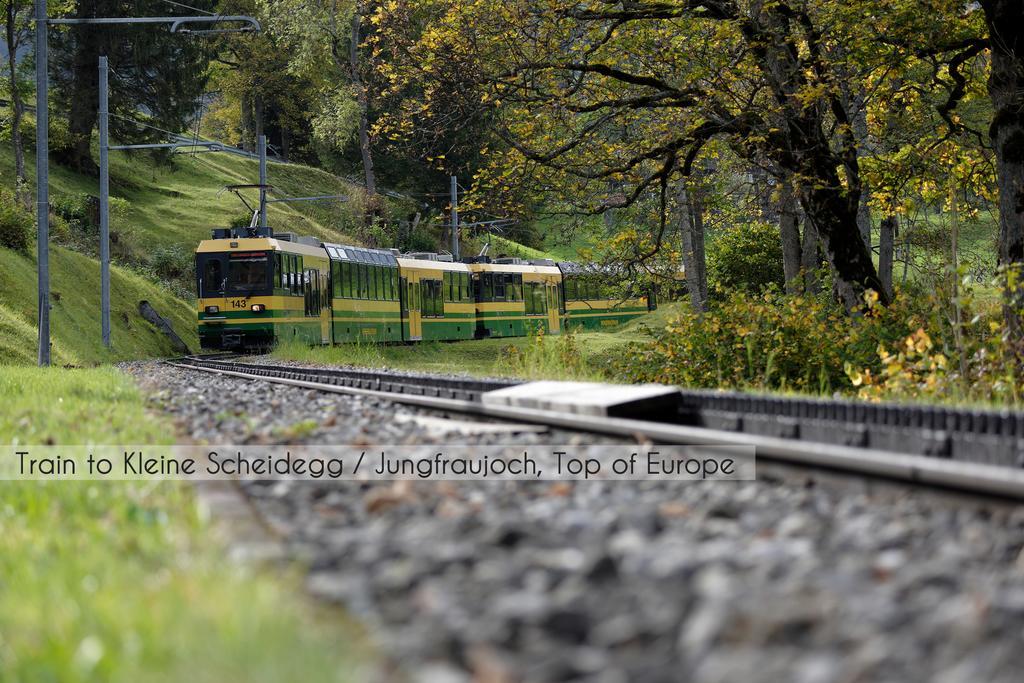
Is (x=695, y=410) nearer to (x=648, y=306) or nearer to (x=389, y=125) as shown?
(x=389, y=125)

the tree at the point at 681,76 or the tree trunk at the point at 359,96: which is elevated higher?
the tree trunk at the point at 359,96

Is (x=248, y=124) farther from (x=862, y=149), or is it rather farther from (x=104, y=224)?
(x=862, y=149)

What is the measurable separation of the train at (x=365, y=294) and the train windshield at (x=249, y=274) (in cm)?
2

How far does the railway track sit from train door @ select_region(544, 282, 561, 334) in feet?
118

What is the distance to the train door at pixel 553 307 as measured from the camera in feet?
151

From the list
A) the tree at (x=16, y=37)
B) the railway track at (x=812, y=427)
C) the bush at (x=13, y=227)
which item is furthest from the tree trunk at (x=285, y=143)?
the railway track at (x=812, y=427)

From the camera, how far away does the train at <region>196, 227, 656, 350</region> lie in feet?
91.7

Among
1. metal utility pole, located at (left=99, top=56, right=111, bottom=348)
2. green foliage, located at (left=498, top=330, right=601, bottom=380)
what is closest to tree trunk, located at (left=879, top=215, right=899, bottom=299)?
green foliage, located at (left=498, top=330, right=601, bottom=380)

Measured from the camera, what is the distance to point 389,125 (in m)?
18.1

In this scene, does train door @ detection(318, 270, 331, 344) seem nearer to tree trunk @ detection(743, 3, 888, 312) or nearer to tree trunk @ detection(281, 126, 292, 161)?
tree trunk @ detection(743, 3, 888, 312)

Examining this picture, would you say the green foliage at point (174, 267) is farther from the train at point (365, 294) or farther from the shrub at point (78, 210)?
the train at point (365, 294)

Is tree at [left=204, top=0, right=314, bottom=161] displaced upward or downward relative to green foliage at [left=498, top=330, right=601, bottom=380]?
upward

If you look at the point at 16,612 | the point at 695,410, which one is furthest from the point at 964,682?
the point at 695,410

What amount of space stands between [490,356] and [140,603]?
97.1ft
